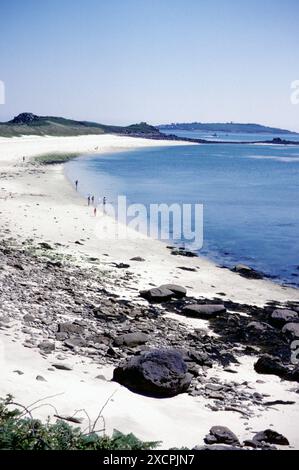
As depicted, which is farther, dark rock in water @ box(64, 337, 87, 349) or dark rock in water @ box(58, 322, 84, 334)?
dark rock in water @ box(58, 322, 84, 334)

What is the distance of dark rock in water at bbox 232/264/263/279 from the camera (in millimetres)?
21312

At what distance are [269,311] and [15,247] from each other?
37.3ft

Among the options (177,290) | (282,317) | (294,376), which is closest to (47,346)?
(294,376)

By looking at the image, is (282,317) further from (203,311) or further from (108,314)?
(108,314)

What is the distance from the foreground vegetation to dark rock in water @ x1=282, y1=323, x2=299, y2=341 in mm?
8611

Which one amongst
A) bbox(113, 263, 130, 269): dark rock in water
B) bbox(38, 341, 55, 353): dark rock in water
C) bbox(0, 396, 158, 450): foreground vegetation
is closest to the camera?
bbox(0, 396, 158, 450): foreground vegetation

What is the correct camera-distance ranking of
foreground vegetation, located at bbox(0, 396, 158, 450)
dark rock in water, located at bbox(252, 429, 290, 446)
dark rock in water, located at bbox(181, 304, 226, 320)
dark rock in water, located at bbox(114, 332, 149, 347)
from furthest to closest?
dark rock in water, located at bbox(181, 304, 226, 320)
dark rock in water, located at bbox(114, 332, 149, 347)
dark rock in water, located at bbox(252, 429, 290, 446)
foreground vegetation, located at bbox(0, 396, 158, 450)

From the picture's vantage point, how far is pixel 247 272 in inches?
858

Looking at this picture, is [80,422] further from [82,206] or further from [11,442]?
[82,206]


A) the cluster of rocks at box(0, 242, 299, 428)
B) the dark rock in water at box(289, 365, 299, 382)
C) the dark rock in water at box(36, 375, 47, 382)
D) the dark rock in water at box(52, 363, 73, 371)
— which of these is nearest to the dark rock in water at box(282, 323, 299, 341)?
the cluster of rocks at box(0, 242, 299, 428)

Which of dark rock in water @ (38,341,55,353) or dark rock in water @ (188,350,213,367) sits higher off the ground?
dark rock in water @ (38,341,55,353)

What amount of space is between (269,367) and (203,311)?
385 cm

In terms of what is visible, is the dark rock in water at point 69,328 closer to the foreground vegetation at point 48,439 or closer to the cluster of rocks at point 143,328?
the cluster of rocks at point 143,328

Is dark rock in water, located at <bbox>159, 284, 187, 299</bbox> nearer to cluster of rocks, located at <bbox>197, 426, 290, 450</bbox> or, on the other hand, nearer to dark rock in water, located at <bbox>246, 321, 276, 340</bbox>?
dark rock in water, located at <bbox>246, 321, 276, 340</bbox>
